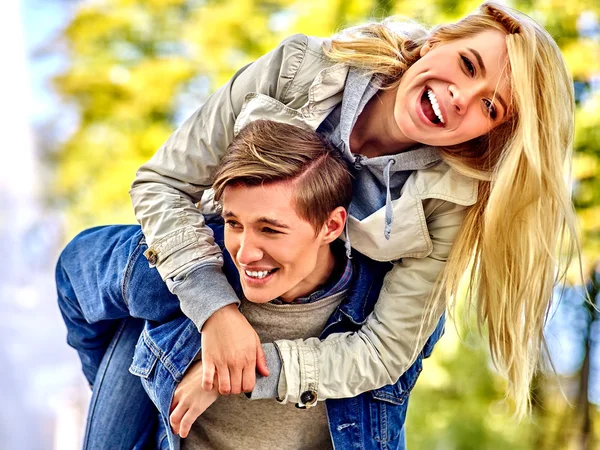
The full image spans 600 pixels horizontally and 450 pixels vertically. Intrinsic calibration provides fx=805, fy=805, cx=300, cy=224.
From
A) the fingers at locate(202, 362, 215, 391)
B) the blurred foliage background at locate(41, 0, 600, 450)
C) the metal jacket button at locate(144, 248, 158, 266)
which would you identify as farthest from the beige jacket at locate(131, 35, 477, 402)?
the blurred foliage background at locate(41, 0, 600, 450)

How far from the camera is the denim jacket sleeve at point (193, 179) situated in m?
1.16

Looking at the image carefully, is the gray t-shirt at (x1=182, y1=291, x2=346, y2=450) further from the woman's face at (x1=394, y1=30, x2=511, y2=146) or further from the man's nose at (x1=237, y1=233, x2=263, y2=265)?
the woman's face at (x1=394, y1=30, x2=511, y2=146)

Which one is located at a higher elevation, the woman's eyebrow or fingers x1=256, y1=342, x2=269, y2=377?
the woman's eyebrow

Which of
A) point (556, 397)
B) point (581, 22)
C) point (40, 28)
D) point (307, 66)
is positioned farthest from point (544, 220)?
point (40, 28)

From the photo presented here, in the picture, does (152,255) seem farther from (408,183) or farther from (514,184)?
(514,184)

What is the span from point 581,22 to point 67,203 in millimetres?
2172

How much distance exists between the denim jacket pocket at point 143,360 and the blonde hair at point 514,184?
0.43m

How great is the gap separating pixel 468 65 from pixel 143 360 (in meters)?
0.65

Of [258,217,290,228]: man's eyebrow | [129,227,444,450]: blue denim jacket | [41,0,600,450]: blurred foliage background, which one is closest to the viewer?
[258,217,290,228]: man's eyebrow

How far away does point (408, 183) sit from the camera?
47.7 inches

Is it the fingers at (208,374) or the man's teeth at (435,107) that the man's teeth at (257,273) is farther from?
the man's teeth at (435,107)

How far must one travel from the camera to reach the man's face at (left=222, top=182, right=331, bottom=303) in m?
1.08

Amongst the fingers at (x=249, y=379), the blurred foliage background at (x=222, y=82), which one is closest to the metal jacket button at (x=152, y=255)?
the fingers at (x=249, y=379)

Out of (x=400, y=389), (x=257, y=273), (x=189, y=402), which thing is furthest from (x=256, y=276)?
(x=400, y=389)
